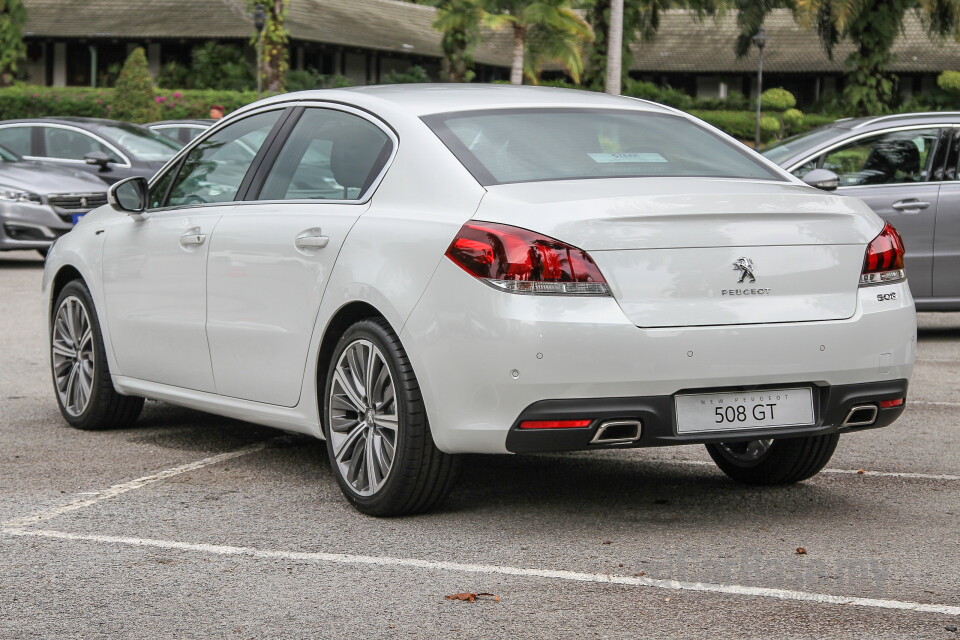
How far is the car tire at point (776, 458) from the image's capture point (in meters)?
5.98

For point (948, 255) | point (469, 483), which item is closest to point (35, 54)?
point (948, 255)

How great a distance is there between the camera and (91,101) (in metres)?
42.8

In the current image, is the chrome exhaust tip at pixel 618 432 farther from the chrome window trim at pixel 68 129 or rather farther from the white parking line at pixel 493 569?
the chrome window trim at pixel 68 129

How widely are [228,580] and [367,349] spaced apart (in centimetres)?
111

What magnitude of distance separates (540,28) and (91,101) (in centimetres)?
1423

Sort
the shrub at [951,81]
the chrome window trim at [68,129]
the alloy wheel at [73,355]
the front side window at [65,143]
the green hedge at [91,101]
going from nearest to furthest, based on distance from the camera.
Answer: the alloy wheel at [73,355]
the chrome window trim at [68,129]
the front side window at [65,143]
the green hedge at [91,101]
the shrub at [951,81]

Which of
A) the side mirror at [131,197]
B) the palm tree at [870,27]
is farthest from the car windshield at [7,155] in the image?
the palm tree at [870,27]

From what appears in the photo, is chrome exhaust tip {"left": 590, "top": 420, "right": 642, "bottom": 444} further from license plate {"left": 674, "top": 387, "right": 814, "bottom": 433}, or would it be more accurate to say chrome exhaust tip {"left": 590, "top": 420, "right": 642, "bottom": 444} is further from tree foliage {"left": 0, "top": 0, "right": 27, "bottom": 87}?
tree foliage {"left": 0, "top": 0, "right": 27, "bottom": 87}

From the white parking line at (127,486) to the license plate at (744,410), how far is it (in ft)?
7.63

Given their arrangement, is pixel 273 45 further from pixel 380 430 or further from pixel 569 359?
pixel 569 359

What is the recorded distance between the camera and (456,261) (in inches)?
198

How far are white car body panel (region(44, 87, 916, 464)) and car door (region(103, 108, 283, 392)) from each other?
0.40 meters

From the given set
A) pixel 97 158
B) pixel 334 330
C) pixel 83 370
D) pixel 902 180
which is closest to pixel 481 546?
pixel 334 330

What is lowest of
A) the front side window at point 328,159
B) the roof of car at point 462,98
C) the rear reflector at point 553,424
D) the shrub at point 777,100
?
the shrub at point 777,100
